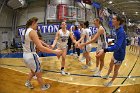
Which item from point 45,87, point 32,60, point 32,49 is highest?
point 32,49

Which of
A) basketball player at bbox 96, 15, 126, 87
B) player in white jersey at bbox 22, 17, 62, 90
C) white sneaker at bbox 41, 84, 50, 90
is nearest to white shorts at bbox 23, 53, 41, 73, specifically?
player in white jersey at bbox 22, 17, 62, 90

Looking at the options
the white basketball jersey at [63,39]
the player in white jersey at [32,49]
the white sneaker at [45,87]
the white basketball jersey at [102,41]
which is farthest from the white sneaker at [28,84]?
the white basketball jersey at [102,41]

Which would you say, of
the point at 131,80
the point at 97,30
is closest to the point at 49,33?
the point at 97,30

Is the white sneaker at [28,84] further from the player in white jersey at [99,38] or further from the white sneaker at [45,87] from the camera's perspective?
the player in white jersey at [99,38]

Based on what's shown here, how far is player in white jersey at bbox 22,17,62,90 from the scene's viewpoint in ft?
8.17

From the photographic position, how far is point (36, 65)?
2.69 meters

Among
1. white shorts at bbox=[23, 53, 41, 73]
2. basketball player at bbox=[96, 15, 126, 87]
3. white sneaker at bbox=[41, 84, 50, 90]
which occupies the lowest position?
white sneaker at bbox=[41, 84, 50, 90]

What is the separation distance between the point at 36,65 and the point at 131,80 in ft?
3.44

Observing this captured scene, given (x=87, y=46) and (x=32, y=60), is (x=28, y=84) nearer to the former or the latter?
(x=32, y=60)

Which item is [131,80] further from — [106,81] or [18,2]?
[18,2]

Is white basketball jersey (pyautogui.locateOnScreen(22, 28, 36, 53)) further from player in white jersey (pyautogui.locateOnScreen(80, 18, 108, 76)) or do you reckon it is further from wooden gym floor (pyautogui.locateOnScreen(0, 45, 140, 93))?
player in white jersey (pyautogui.locateOnScreen(80, 18, 108, 76))

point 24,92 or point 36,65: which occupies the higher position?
point 36,65

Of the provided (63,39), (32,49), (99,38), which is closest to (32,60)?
(32,49)

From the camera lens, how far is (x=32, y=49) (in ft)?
8.66
